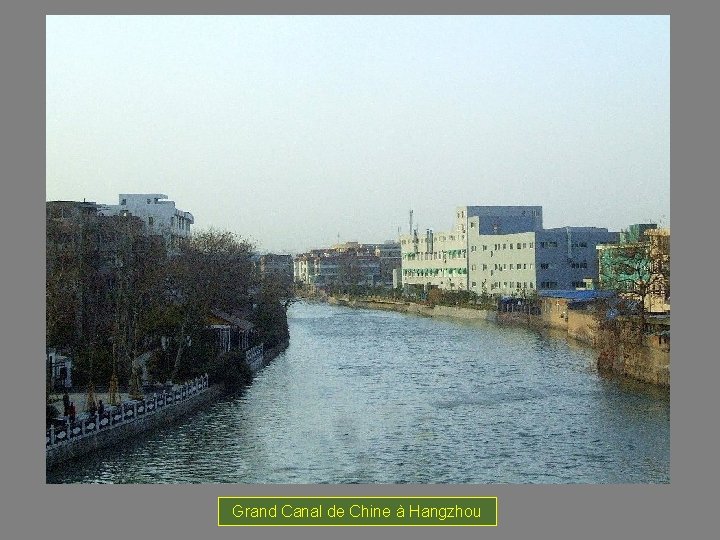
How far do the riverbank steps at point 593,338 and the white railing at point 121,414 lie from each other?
13.7ft

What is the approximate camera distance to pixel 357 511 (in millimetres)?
4340

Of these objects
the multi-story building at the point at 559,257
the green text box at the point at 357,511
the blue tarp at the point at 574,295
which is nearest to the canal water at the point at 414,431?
the green text box at the point at 357,511

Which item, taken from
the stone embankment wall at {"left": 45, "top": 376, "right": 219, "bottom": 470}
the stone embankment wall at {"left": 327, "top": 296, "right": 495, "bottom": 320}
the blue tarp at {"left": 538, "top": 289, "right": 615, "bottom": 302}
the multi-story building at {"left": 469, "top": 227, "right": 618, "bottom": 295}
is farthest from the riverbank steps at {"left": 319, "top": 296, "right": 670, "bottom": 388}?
the stone embankment wall at {"left": 45, "top": 376, "right": 219, "bottom": 470}

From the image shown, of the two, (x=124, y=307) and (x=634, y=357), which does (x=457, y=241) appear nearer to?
(x=634, y=357)

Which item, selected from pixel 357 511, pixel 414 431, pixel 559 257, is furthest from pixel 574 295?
pixel 357 511

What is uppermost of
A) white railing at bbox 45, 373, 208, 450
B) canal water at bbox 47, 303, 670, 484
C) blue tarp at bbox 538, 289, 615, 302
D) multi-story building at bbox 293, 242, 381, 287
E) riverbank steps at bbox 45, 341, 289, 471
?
multi-story building at bbox 293, 242, 381, 287

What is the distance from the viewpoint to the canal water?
21.4 feet

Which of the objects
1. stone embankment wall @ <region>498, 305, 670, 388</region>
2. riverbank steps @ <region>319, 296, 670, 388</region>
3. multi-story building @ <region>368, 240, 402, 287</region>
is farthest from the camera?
multi-story building @ <region>368, 240, 402, 287</region>

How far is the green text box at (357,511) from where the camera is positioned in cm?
432

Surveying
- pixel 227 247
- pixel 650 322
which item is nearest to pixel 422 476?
pixel 650 322

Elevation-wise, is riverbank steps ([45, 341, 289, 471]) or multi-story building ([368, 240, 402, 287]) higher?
multi-story building ([368, 240, 402, 287])

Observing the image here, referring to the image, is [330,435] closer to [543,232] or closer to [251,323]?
[251,323]

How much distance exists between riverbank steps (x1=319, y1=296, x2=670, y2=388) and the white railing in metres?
4.18

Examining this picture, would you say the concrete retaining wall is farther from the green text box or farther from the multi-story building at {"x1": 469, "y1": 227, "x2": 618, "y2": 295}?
the multi-story building at {"x1": 469, "y1": 227, "x2": 618, "y2": 295}
